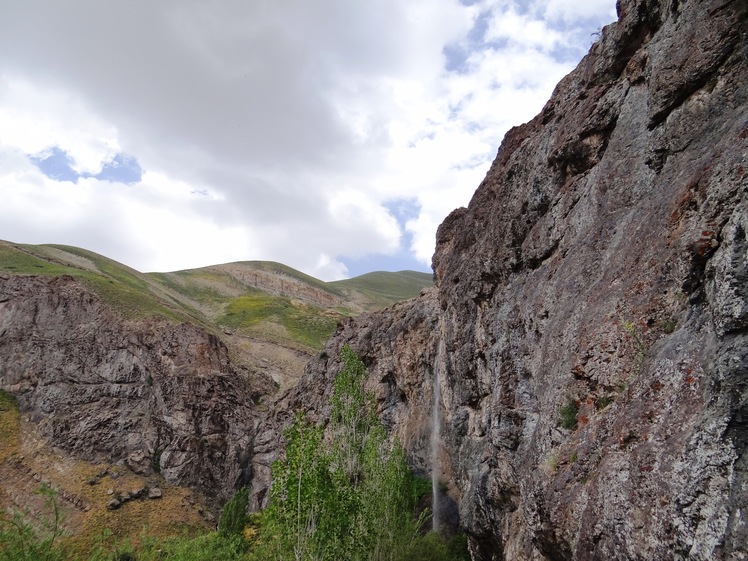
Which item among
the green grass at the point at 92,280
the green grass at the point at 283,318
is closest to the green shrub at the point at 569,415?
the green grass at the point at 92,280

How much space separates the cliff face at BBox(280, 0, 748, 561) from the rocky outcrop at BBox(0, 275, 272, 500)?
41.2 meters

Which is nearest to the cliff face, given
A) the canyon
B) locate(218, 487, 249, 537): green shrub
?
the canyon

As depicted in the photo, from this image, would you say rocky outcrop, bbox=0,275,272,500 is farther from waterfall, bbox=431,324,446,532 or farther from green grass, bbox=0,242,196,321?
waterfall, bbox=431,324,446,532

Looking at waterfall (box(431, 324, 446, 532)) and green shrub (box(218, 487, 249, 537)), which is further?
green shrub (box(218, 487, 249, 537))

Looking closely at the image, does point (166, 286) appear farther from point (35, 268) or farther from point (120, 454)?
point (120, 454)

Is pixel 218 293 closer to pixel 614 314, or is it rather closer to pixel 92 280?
pixel 92 280

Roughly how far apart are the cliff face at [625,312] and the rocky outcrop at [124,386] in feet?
135

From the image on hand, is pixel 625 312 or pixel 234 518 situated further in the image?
Result: pixel 234 518

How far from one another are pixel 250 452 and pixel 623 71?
55.3m

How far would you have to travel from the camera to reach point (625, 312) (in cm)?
1111

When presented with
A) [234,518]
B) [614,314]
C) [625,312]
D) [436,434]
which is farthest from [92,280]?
[625,312]

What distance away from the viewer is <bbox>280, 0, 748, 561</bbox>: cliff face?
7.41m

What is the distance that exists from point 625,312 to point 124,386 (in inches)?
2388

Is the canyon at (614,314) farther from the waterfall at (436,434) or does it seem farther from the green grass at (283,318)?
the green grass at (283,318)
